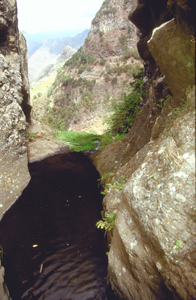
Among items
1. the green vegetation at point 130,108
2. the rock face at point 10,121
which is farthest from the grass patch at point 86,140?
the rock face at point 10,121

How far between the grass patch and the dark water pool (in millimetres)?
5299

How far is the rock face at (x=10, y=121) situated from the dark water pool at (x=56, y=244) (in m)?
0.67

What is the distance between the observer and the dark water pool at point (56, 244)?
434 centimetres

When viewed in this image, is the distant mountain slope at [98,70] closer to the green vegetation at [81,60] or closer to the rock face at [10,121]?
the green vegetation at [81,60]

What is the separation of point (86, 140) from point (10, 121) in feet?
27.5

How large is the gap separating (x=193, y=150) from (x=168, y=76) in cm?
170

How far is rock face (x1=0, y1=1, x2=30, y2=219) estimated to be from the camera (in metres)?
8.07

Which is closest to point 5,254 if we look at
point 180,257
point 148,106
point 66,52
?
point 180,257

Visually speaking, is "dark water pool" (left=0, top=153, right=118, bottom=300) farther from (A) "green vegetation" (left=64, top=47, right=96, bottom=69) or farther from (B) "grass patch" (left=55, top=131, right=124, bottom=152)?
(A) "green vegetation" (left=64, top=47, right=96, bottom=69)

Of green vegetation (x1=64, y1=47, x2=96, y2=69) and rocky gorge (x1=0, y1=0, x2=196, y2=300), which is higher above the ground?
green vegetation (x1=64, y1=47, x2=96, y2=69)

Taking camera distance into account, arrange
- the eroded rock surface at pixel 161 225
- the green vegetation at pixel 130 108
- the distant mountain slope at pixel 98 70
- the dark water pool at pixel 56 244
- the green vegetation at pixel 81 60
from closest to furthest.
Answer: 1. the eroded rock surface at pixel 161 225
2. the dark water pool at pixel 56 244
3. the green vegetation at pixel 130 108
4. the distant mountain slope at pixel 98 70
5. the green vegetation at pixel 81 60

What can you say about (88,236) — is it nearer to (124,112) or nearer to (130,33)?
(124,112)

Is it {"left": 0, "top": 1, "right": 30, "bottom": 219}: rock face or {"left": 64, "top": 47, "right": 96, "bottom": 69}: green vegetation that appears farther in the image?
{"left": 64, "top": 47, "right": 96, "bottom": 69}: green vegetation

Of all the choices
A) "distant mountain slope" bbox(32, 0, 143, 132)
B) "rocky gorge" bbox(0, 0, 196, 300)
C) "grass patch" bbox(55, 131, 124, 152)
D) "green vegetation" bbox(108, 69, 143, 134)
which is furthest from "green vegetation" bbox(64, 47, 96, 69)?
"rocky gorge" bbox(0, 0, 196, 300)
